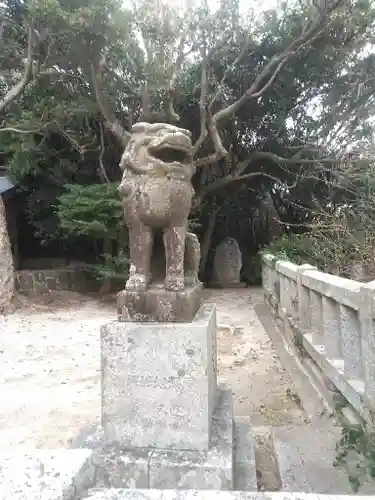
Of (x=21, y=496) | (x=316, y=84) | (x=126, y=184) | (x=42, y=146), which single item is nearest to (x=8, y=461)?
(x=21, y=496)

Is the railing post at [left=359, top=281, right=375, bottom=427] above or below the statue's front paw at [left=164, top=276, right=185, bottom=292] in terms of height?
below

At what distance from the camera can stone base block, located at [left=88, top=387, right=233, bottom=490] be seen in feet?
6.98

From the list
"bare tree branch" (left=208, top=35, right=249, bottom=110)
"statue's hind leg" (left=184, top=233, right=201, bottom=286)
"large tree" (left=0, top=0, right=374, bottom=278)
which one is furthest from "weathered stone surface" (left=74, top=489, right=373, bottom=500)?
"bare tree branch" (left=208, top=35, right=249, bottom=110)

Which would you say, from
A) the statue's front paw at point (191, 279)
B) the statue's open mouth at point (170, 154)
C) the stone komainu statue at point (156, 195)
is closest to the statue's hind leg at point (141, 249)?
the stone komainu statue at point (156, 195)

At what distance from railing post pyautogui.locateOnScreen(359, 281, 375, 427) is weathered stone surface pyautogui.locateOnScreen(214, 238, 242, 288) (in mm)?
9570

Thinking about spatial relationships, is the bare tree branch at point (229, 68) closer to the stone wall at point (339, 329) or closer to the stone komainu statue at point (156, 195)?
the stone wall at point (339, 329)

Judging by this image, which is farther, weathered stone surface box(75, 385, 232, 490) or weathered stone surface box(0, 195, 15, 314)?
weathered stone surface box(0, 195, 15, 314)

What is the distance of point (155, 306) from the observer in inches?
93.0

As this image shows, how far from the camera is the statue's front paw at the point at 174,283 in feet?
7.91

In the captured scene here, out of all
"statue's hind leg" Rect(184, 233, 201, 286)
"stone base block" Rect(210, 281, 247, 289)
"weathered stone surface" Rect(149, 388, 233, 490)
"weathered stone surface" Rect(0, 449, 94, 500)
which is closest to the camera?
"weathered stone surface" Rect(0, 449, 94, 500)

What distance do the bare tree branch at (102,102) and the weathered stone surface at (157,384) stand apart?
287 inches

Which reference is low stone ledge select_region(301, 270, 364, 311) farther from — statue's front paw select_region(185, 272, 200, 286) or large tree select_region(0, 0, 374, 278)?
large tree select_region(0, 0, 374, 278)

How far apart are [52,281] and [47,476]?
30.4 feet

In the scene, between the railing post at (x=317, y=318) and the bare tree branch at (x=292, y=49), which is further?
the bare tree branch at (x=292, y=49)
